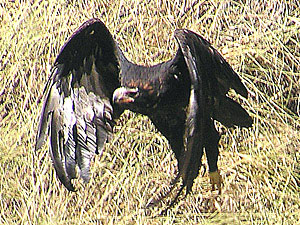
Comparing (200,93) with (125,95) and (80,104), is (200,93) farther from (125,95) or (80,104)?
(80,104)

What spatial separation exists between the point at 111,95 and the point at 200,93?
0.62 metres

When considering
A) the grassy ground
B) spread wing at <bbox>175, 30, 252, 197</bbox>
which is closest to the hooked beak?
spread wing at <bbox>175, 30, 252, 197</bbox>

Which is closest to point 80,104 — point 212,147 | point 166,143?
point 212,147

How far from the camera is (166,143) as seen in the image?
3.46m

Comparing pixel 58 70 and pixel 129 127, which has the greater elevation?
pixel 58 70

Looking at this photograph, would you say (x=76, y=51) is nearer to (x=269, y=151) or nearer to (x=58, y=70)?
(x=58, y=70)

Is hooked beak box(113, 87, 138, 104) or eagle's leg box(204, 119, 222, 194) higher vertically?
hooked beak box(113, 87, 138, 104)

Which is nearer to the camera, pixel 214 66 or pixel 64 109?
pixel 214 66

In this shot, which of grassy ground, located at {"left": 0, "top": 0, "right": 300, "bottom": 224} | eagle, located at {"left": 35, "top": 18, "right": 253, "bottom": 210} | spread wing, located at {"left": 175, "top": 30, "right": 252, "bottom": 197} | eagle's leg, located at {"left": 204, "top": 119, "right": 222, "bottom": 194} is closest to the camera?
spread wing, located at {"left": 175, "top": 30, "right": 252, "bottom": 197}

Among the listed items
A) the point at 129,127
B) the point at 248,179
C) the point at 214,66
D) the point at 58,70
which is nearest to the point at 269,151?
the point at 248,179

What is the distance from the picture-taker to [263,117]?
339 cm

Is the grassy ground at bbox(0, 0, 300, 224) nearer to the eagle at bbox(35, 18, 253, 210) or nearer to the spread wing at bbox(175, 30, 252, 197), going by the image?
the eagle at bbox(35, 18, 253, 210)

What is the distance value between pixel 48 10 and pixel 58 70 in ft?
3.99

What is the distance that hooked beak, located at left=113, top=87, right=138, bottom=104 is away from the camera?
A: 2.56 metres
